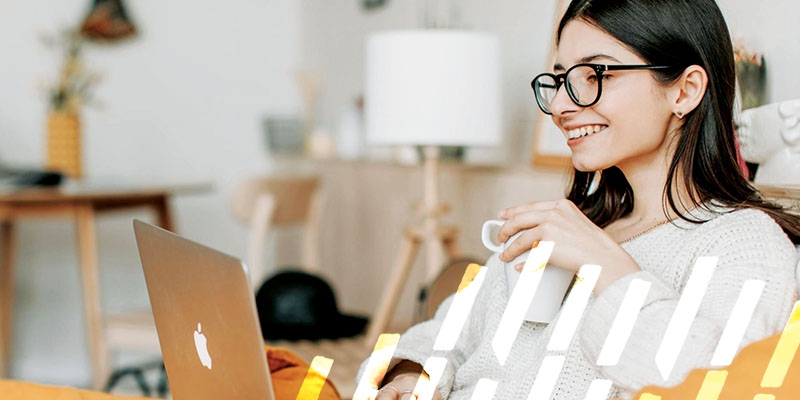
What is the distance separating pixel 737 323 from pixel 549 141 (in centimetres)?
124

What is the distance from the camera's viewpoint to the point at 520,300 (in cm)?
98

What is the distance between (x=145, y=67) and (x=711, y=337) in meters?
3.31

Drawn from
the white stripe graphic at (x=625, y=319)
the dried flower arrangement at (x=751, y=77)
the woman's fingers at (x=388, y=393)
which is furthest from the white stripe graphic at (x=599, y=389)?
the dried flower arrangement at (x=751, y=77)

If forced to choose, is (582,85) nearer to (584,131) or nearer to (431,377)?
(584,131)

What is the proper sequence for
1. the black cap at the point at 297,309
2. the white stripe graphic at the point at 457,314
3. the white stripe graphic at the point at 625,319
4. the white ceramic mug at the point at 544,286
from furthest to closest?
the black cap at the point at 297,309 < the white stripe graphic at the point at 457,314 < the white ceramic mug at the point at 544,286 < the white stripe graphic at the point at 625,319

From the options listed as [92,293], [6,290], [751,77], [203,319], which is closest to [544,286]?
[203,319]

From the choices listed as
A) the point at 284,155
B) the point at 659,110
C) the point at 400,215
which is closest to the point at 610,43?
the point at 659,110

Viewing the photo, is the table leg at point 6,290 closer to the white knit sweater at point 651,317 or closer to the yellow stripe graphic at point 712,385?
the white knit sweater at point 651,317

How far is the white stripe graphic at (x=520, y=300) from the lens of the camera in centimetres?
92

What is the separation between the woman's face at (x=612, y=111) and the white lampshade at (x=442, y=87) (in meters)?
0.94

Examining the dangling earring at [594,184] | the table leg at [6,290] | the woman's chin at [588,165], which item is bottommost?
the table leg at [6,290]

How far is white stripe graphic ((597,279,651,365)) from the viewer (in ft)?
2.74

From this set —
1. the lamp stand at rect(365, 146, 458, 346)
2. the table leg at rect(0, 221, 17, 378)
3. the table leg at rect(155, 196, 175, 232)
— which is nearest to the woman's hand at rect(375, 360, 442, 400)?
the lamp stand at rect(365, 146, 458, 346)

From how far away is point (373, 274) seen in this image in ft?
10.1
